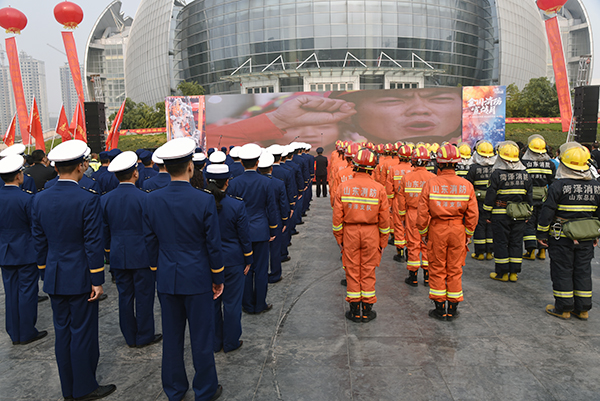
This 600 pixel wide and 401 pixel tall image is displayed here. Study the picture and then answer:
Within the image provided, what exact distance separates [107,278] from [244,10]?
4467 cm

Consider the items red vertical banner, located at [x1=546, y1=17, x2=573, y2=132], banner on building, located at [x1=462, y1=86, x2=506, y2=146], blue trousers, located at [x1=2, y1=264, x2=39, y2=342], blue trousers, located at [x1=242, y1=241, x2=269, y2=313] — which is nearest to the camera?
blue trousers, located at [x1=2, y1=264, x2=39, y2=342]

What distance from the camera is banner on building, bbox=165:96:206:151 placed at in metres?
24.1

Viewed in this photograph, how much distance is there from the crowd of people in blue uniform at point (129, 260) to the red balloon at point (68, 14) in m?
19.8

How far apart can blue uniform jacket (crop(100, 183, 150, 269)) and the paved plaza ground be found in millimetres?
1005

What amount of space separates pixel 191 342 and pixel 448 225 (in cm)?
329

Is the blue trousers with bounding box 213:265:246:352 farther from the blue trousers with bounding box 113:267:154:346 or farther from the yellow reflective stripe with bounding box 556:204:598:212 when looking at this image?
→ the yellow reflective stripe with bounding box 556:204:598:212

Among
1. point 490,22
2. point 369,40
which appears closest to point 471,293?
point 369,40

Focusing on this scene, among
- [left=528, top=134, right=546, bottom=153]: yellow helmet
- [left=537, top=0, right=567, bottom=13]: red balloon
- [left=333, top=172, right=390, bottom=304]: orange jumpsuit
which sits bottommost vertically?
[left=333, top=172, right=390, bottom=304]: orange jumpsuit

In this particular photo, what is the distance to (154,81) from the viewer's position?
58.7m

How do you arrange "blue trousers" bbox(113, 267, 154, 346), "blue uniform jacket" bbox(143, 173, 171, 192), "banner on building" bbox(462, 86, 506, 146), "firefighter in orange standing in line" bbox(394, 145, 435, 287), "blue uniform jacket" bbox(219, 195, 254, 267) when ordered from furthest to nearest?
"banner on building" bbox(462, 86, 506, 146)
"firefighter in orange standing in line" bbox(394, 145, 435, 287)
"blue uniform jacket" bbox(143, 173, 171, 192)
"blue trousers" bbox(113, 267, 154, 346)
"blue uniform jacket" bbox(219, 195, 254, 267)

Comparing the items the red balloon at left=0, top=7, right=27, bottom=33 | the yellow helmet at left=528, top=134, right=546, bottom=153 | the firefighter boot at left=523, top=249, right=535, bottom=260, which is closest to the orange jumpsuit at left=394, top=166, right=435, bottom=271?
the yellow helmet at left=528, top=134, right=546, bottom=153

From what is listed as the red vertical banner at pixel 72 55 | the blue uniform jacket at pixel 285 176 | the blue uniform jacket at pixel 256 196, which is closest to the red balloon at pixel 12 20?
→ the red vertical banner at pixel 72 55

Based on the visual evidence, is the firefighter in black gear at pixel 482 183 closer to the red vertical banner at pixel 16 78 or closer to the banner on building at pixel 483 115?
the banner on building at pixel 483 115

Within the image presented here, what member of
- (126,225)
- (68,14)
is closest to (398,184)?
(126,225)
